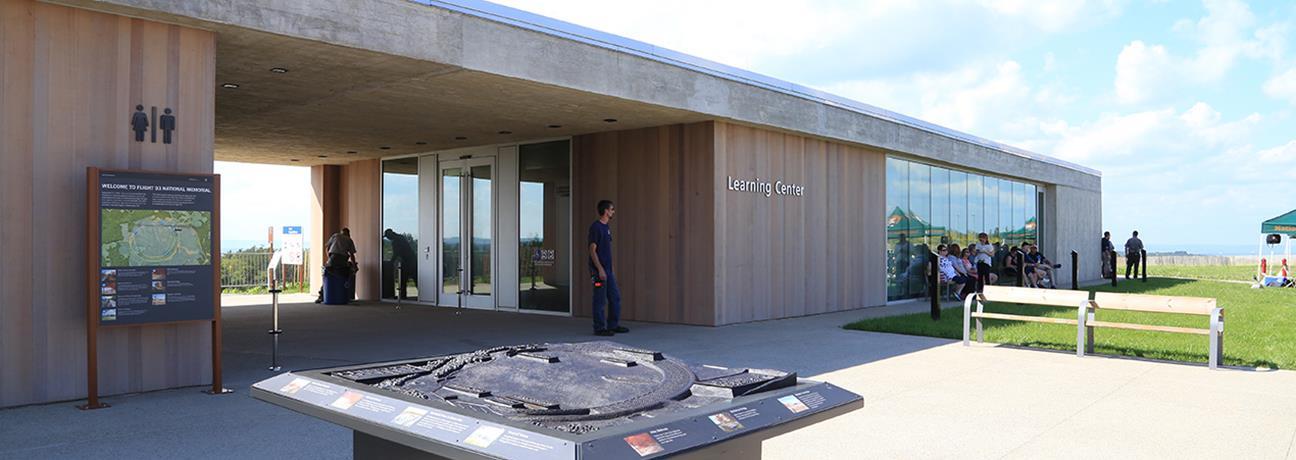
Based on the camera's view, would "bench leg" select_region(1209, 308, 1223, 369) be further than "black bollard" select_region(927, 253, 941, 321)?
No

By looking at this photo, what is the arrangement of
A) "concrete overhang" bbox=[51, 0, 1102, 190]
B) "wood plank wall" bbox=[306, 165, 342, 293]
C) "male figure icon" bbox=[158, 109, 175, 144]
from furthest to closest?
"wood plank wall" bbox=[306, 165, 342, 293], "concrete overhang" bbox=[51, 0, 1102, 190], "male figure icon" bbox=[158, 109, 175, 144]

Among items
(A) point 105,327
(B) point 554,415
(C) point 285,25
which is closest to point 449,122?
(C) point 285,25

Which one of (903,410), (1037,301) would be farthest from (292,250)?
(1037,301)

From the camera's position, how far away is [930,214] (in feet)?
59.8

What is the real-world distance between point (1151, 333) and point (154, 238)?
1126cm

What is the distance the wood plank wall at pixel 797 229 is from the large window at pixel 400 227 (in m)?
7.45

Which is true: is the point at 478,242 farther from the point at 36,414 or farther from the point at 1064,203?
the point at 1064,203

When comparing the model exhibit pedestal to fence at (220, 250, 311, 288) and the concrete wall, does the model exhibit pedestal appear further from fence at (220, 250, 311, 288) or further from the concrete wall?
the concrete wall

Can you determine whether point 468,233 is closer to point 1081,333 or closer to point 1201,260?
point 1081,333

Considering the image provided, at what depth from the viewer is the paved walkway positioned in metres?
5.10

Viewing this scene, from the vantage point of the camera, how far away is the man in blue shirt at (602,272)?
35.4 feet

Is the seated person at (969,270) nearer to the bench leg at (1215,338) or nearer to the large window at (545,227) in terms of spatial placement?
the large window at (545,227)

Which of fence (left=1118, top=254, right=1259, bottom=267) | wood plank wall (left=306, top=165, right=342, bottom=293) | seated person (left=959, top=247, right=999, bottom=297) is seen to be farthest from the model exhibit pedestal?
fence (left=1118, top=254, right=1259, bottom=267)

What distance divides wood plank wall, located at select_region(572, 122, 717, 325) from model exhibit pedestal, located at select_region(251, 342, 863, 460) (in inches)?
343
